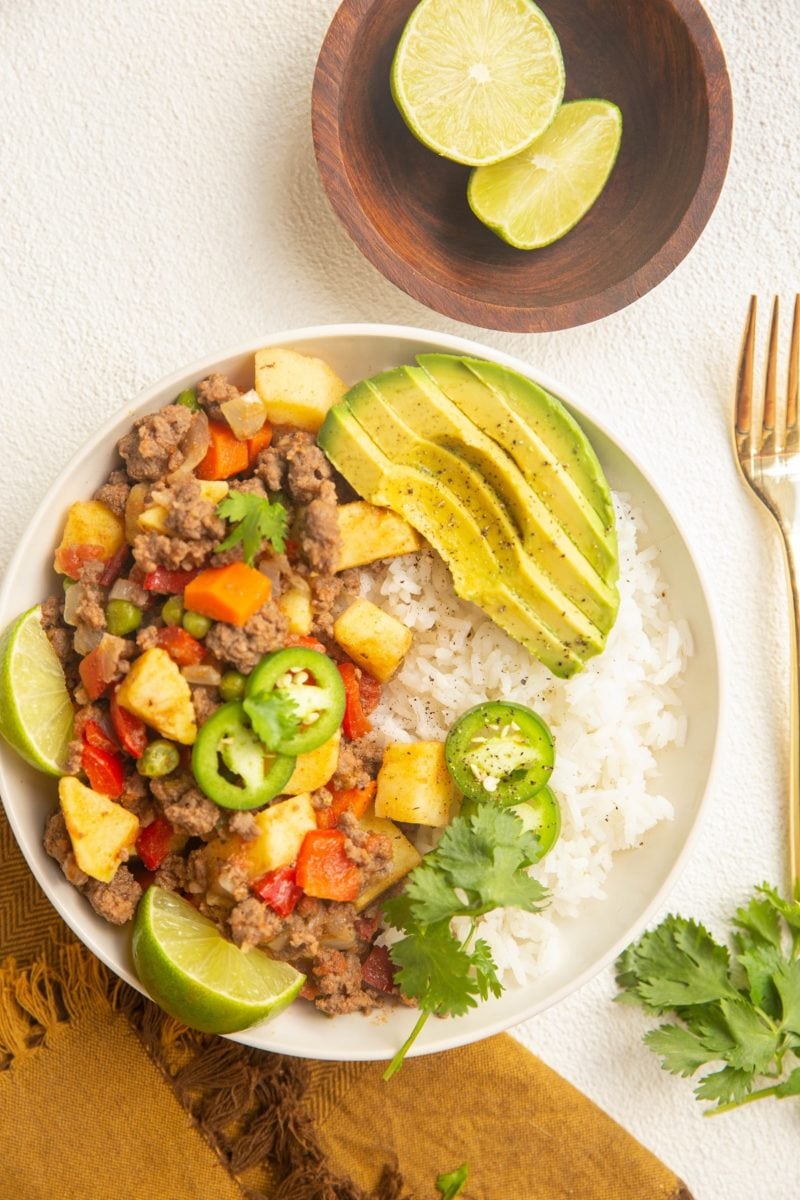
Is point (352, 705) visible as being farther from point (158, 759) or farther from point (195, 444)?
point (195, 444)

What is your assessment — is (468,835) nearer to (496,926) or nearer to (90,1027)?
(496,926)

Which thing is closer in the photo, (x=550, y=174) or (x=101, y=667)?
(x=101, y=667)

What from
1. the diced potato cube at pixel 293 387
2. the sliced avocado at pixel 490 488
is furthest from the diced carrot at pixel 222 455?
the sliced avocado at pixel 490 488

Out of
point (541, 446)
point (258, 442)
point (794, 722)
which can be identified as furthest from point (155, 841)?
point (794, 722)

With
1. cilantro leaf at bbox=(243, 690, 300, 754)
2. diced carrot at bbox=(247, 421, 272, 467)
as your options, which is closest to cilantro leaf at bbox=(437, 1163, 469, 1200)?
cilantro leaf at bbox=(243, 690, 300, 754)

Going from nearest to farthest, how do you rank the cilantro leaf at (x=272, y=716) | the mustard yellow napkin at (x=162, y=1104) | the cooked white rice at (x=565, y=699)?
the cilantro leaf at (x=272, y=716), the cooked white rice at (x=565, y=699), the mustard yellow napkin at (x=162, y=1104)

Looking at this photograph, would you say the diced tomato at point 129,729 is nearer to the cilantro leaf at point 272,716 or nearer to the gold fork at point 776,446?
the cilantro leaf at point 272,716

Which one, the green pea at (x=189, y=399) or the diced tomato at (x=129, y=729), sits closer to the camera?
the diced tomato at (x=129, y=729)
